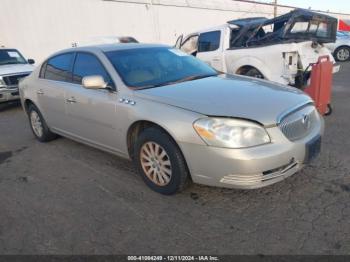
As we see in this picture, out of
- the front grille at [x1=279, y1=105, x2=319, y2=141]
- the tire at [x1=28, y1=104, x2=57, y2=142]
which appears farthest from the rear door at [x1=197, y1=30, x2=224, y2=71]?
the front grille at [x1=279, y1=105, x2=319, y2=141]

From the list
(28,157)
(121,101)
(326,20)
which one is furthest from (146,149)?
(326,20)

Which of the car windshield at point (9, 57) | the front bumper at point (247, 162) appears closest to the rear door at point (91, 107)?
the front bumper at point (247, 162)

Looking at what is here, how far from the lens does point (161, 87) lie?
366cm

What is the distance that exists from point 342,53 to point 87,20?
12.7 metres

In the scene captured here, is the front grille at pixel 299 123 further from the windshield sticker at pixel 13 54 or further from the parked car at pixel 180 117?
the windshield sticker at pixel 13 54

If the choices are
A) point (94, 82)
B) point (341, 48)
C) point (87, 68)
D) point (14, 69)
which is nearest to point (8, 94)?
point (14, 69)

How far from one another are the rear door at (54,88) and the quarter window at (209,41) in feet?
15.2

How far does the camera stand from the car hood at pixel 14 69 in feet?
29.0

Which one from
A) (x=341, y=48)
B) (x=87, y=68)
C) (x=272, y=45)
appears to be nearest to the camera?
(x=87, y=68)

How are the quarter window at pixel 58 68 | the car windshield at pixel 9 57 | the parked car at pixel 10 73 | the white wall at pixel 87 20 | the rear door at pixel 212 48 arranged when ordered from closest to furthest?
1. the quarter window at pixel 58 68
2. the rear door at pixel 212 48
3. the parked car at pixel 10 73
4. the car windshield at pixel 9 57
5. the white wall at pixel 87 20

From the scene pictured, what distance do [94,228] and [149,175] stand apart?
0.84 metres

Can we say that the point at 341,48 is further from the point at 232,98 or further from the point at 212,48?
the point at 232,98

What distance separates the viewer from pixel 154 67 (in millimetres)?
4105

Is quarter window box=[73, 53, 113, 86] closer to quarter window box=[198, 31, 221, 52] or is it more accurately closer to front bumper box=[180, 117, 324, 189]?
front bumper box=[180, 117, 324, 189]
